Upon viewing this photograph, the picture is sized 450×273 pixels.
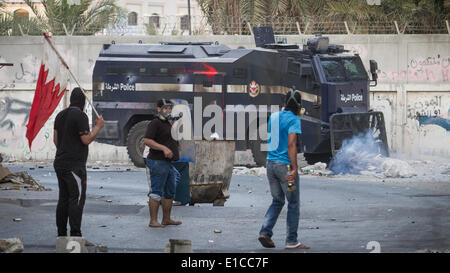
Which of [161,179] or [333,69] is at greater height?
[333,69]

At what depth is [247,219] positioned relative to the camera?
42.7ft

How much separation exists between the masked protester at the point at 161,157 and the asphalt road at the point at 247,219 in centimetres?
44

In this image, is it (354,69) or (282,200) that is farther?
(354,69)

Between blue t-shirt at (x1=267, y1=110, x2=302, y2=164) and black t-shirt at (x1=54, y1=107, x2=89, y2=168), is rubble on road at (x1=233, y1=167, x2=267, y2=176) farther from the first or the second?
black t-shirt at (x1=54, y1=107, x2=89, y2=168)

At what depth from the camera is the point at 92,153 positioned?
27719 millimetres

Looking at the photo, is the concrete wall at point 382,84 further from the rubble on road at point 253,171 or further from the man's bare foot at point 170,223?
the man's bare foot at point 170,223

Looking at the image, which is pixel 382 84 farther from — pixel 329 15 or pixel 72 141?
pixel 72 141

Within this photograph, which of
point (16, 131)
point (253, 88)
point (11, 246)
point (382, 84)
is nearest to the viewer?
point (11, 246)

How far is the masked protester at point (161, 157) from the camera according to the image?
38.0 ft

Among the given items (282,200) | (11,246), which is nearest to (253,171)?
(282,200)

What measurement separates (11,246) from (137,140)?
533 inches
